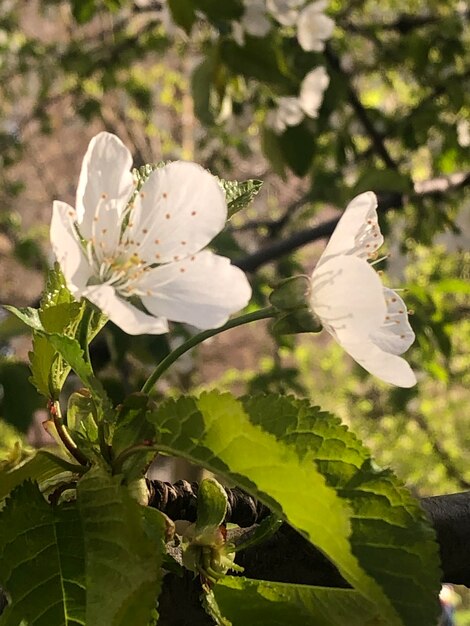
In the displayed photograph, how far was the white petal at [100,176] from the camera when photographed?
1.53 ft

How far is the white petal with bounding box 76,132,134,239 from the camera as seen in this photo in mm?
467

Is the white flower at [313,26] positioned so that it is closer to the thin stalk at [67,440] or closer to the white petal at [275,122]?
the white petal at [275,122]

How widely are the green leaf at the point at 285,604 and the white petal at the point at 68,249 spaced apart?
18 centimetres

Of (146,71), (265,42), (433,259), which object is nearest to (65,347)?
(265,42)

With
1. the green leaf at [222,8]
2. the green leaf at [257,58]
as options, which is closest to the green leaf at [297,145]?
the green leaf at [257,58]

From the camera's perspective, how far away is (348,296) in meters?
0.45

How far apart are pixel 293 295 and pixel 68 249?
15 centimetres

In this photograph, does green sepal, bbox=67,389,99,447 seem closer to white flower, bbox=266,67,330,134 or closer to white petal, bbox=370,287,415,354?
white petal, bbox=370,287,415,354

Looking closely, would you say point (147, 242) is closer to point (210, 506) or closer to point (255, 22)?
point (210, 506)

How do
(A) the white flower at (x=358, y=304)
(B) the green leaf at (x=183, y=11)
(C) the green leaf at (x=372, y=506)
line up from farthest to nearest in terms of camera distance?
(B) the green leaf at (x=183, y=11) → (A) the white flower at (x=358, y=304) → (C) the green leaf at (x=372, y=506)

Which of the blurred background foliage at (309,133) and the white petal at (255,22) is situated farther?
the blurred background foliage at (309,133)

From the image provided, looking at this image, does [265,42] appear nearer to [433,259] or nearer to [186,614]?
[186,614]

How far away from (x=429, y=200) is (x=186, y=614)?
4.11 ft

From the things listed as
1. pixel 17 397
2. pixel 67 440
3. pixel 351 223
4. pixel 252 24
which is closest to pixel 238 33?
pixel 252 24
